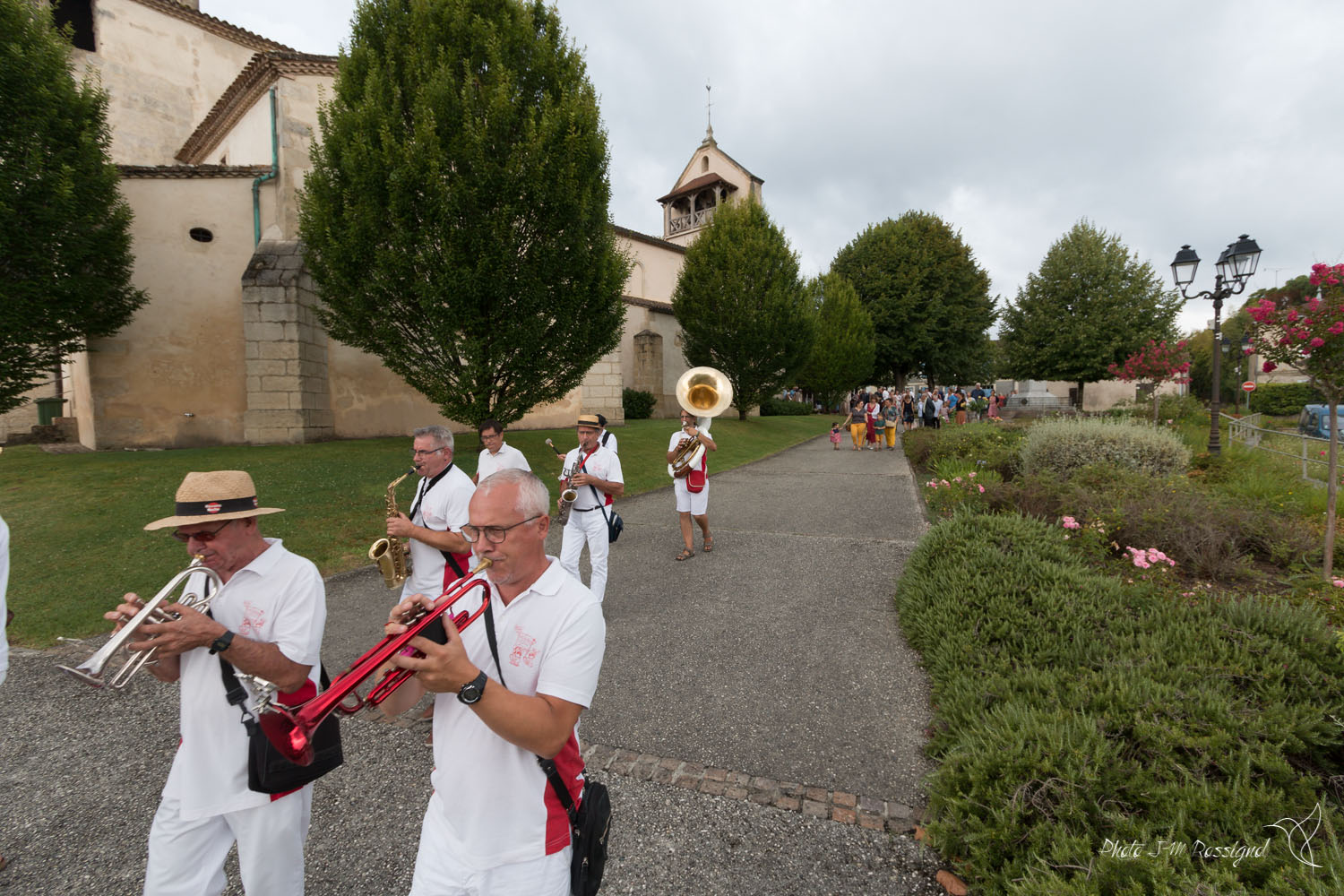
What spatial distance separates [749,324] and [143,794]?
23.6 meters

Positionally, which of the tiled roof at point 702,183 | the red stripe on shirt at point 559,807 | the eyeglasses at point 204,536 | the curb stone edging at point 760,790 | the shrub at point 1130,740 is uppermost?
the tiled roof at point 702,183

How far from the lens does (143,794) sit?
11.1ft

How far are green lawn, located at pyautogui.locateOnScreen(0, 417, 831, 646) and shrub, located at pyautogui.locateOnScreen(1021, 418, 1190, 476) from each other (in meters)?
7.73

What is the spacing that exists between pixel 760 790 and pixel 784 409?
35383 millimetres

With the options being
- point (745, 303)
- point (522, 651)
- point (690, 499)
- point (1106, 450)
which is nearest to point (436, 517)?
point (522, 651)

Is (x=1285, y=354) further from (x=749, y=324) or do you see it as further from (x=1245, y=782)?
(x=749, y=324)

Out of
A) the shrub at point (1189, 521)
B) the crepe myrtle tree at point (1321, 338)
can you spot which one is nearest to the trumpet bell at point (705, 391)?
the shrub at point (1189, 521)

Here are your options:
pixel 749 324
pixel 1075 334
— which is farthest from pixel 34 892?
pixel 1075 334

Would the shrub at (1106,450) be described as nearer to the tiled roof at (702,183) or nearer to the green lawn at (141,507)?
the green lawn at (141,507)

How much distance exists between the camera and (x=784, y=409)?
37.8 m

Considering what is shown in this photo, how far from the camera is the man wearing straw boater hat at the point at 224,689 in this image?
2.11 m

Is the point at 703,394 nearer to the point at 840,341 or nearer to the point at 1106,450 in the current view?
the point at 1106,450

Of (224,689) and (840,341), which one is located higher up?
(840,341)

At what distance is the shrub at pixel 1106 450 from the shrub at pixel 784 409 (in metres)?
23.3
